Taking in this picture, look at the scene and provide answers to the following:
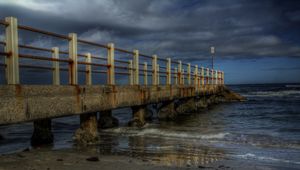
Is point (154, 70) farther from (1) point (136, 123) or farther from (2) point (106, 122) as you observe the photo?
(2) point (106, 122)

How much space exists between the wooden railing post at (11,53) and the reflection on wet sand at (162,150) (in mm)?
3024

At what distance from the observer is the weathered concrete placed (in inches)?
238

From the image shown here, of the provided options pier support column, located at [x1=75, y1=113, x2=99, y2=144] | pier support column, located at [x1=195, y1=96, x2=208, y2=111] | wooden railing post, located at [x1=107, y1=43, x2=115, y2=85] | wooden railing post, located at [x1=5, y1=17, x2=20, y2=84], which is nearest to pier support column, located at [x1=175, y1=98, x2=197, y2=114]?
pier support column, located at [x1=195, y1=96, x2=208, y2=111]

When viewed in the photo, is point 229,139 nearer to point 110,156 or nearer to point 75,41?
point 110,156

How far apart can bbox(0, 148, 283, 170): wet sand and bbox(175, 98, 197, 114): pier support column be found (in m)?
13.5

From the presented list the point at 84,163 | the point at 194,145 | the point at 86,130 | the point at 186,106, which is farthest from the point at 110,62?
the point at 186,106

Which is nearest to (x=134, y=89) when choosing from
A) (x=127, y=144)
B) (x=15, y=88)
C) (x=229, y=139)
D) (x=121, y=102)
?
(x=121, y=102)

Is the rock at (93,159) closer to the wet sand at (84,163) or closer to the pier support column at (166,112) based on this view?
the wet sand at (84,163)

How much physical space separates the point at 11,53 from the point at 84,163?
2.46 metres

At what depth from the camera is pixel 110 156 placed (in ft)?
25.2

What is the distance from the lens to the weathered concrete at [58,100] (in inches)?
238

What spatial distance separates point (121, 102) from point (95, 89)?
70.3 inches

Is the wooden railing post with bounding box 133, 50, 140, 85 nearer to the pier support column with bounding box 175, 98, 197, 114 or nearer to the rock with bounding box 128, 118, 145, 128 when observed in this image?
the rock with bounding box 128, 118, 145, 128

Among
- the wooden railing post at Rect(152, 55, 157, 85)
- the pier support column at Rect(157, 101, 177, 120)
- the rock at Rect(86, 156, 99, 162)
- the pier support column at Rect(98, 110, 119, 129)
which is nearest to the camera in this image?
the rock at Rect(86, 156, 99, 162)
